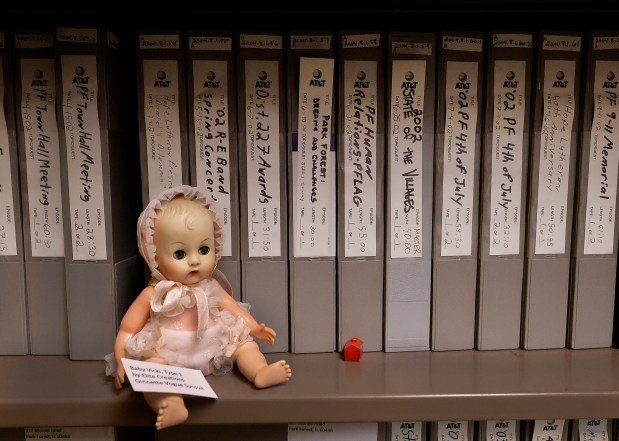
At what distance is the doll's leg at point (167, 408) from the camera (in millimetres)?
484

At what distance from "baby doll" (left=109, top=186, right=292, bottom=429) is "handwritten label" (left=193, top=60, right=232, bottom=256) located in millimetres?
31

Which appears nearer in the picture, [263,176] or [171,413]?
[171,413]

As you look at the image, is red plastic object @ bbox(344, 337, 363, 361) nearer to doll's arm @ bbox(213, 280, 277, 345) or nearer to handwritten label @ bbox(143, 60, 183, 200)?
doll's arm @ bbox(213, 280, 277, 345)

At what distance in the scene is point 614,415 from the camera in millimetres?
534

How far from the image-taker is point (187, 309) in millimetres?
572

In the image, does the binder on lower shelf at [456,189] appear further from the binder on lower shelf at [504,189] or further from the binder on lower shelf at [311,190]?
the binder on lower shelf at [311,190]

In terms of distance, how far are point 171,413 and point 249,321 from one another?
0.47 feet

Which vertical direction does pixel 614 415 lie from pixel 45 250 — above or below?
below

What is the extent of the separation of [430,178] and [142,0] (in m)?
0.46

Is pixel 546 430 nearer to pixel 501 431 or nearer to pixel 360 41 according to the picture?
pixel 501 431

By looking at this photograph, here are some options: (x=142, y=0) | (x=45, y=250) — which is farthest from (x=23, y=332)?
(x=142, y=0)

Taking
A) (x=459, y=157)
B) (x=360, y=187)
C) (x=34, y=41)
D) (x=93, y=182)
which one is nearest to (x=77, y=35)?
(x=34, y=41)

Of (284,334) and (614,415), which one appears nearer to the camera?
(614,415)

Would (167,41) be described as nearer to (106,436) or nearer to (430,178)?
(430,178)
